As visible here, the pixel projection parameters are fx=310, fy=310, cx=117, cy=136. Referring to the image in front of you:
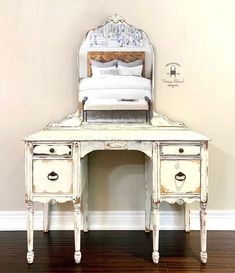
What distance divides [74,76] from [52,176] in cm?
93

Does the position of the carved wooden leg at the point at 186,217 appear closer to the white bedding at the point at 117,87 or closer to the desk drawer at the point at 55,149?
the white bedding at the point at 117,87

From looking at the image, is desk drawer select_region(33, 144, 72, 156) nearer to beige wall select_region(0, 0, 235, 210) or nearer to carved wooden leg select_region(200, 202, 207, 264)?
beige wall select_region(0, 0, 235, 210)

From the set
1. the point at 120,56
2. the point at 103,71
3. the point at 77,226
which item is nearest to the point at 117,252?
the point at 77,226

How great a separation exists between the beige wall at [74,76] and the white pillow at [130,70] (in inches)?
6.2

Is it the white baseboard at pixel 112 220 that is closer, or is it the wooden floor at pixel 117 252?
the wooden floor at pixel 117 252

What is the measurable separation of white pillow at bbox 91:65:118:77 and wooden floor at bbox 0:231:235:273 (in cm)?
128

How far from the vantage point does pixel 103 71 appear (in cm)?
247

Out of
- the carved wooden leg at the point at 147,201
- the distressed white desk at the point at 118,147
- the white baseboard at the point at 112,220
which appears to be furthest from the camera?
the white baseboard at the point at 112,220

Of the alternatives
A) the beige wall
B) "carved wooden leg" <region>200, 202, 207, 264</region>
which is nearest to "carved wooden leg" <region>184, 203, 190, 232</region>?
the beige wall

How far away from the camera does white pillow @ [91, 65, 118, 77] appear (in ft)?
8.09

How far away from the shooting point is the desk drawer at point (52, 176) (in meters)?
1.95

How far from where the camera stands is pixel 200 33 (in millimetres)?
2494

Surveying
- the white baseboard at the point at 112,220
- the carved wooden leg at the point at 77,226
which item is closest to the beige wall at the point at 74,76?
the white baseboard at the point at 112,220

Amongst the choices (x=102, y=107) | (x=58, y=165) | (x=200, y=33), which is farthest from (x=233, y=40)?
(x=58, y=165)
